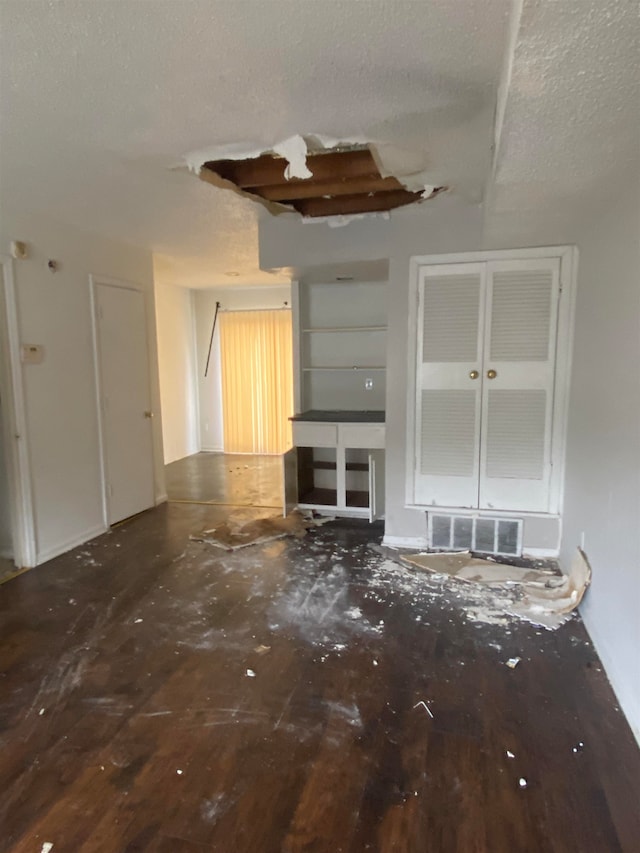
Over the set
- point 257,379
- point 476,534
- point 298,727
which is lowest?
point 298,727

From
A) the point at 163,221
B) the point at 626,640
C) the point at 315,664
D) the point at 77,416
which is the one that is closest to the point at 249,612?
the point at 315,664

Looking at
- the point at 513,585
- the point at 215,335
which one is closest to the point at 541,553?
the point at 513,585

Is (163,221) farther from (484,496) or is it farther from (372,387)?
(484,496)

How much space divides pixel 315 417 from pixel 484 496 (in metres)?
1.57

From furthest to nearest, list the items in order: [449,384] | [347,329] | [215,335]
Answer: [215,335]
[347,329]
[449,384]

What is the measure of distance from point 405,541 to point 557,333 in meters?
1.80

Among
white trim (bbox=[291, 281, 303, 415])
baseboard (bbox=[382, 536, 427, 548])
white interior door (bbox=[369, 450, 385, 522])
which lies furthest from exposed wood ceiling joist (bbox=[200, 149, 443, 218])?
baseboard (bbox=[382, 536, 427, 548])

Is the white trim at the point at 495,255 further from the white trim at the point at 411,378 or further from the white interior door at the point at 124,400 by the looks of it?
the white interior door at the point at 124,400

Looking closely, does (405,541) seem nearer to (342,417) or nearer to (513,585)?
(513,585)

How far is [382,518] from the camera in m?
4.46

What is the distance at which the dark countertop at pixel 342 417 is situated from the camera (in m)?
4.22

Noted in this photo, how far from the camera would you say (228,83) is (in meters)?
1.80

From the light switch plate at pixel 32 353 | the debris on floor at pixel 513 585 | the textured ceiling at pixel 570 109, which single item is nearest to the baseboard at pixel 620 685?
the debris on floor at pixel 513 585

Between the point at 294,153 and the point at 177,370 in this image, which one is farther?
the point at 177,370
